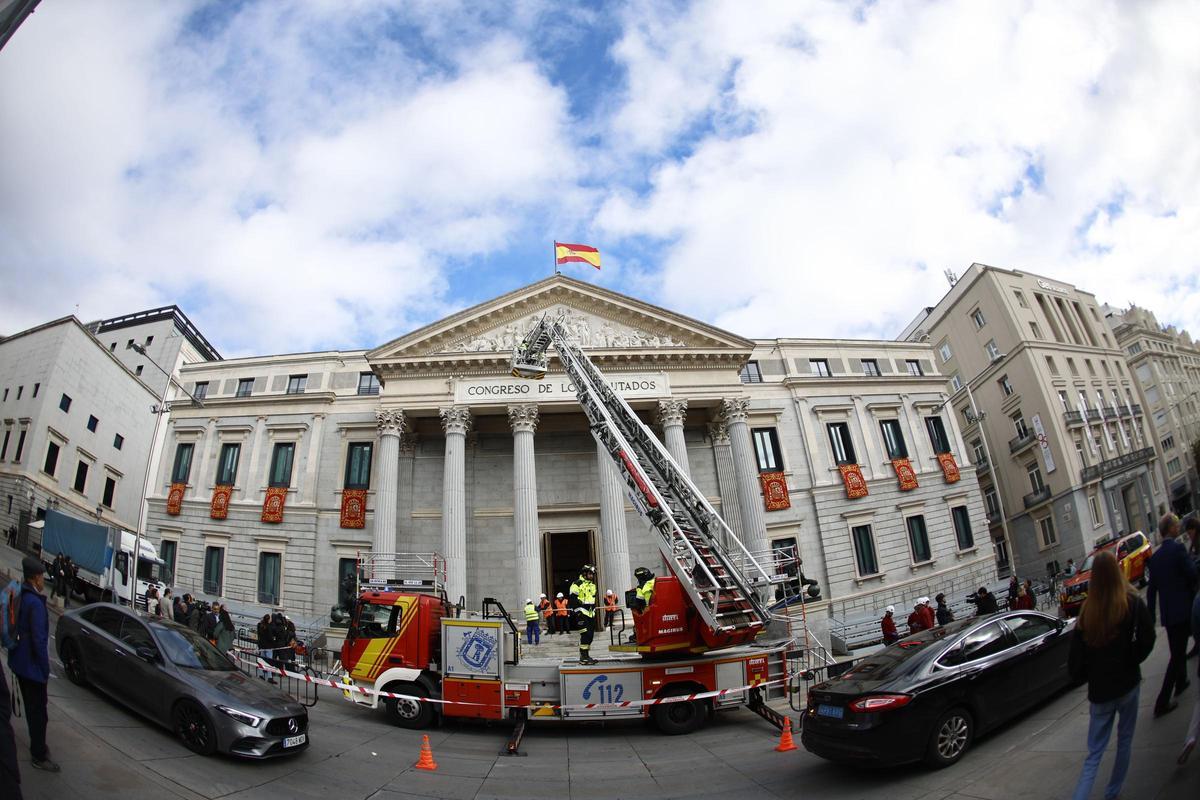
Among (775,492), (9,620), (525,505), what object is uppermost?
(775,492)

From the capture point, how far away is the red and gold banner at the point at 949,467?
3266 cm

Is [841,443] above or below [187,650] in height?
above

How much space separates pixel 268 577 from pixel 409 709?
19.3 meters

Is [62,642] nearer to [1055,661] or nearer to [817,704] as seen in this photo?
[817,704]

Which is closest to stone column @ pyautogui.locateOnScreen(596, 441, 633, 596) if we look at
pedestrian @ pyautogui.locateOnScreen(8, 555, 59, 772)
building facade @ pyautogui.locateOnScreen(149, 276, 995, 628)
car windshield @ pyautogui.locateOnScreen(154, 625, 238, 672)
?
building facade @ pyautogui.locateOnScreen(149, 276, 995, 628)

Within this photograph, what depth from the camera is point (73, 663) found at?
9023mm

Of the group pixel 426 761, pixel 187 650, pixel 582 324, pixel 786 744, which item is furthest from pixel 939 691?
pixel 582 324

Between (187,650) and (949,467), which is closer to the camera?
(187,650)

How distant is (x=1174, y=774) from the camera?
5125 mm

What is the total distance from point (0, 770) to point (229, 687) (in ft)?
14.2

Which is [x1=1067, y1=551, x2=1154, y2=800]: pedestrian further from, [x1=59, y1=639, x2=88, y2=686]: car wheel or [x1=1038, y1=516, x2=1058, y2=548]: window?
[x1=1038, y1=516, x2=1058, y2=548]: window

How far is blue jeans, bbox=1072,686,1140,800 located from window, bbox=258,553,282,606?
29.6 m

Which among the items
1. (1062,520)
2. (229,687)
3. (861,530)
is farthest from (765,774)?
(1062,520)

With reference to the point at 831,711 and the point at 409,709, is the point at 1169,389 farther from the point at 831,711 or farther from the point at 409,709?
the point at 409,709
